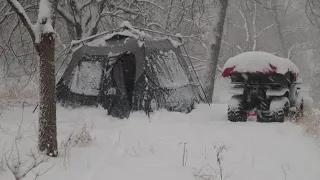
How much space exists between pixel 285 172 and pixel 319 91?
28346mm

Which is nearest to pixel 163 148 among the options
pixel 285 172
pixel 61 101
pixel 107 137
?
pixel 107 137

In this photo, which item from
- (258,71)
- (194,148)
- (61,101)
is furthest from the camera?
(61,101)

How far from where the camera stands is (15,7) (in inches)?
182

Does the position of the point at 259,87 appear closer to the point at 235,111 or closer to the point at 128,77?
the point at 235,111

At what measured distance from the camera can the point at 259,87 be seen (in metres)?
8.05

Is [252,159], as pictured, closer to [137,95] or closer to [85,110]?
[137,95]

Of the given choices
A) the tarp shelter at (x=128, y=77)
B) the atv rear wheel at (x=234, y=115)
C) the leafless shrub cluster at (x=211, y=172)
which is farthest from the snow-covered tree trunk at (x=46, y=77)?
the atv rear wheel at (x=234, y=115)

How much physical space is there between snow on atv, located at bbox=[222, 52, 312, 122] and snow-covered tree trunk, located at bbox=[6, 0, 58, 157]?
426 centimetres

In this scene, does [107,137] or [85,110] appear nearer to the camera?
[107,137]

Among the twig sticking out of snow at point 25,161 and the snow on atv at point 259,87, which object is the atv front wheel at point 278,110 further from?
the twig sticking out of snow at point 25,161

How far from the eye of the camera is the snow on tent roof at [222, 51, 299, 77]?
7543 millimetres

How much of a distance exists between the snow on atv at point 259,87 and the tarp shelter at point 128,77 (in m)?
1.30

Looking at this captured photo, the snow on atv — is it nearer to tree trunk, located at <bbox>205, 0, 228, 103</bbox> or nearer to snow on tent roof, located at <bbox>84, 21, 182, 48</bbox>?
snow on tent roof, located at <bbox>84, 21, 182, 48</bbox>

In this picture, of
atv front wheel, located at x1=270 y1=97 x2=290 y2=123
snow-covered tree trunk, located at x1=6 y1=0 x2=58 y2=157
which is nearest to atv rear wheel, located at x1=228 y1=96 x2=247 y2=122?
atv front wheel, located at x1=270 y1=97 x2=290 y2=123
